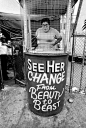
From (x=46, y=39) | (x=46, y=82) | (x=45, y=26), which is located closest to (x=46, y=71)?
(x=46, y=82)

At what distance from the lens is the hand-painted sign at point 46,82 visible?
213 cm

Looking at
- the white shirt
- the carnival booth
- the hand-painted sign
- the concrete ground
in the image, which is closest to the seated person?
the white shirt

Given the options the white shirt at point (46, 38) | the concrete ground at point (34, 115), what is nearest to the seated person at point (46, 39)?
the white shirt at point (46, 38)

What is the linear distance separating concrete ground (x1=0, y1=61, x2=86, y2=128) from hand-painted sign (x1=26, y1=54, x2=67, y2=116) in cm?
18

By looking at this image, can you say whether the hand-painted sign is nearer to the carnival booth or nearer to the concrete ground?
the carnival booth

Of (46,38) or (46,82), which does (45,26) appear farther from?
(46,82)

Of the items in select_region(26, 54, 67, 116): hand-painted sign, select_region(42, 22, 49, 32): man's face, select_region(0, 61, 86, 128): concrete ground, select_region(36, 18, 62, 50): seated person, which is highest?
select_region(42, 22, 49, 32): man's face

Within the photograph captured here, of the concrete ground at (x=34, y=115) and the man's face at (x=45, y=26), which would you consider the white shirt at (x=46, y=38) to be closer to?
the man's face at (x=45, y=26)

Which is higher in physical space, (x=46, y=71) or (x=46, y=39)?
(x=46, y=39)

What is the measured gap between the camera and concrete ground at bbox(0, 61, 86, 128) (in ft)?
7.46

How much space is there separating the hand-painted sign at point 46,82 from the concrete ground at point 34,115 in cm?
18

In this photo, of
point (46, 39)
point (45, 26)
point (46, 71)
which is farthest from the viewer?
point (46, 39)

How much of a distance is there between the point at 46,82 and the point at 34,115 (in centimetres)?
94

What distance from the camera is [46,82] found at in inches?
87.3
